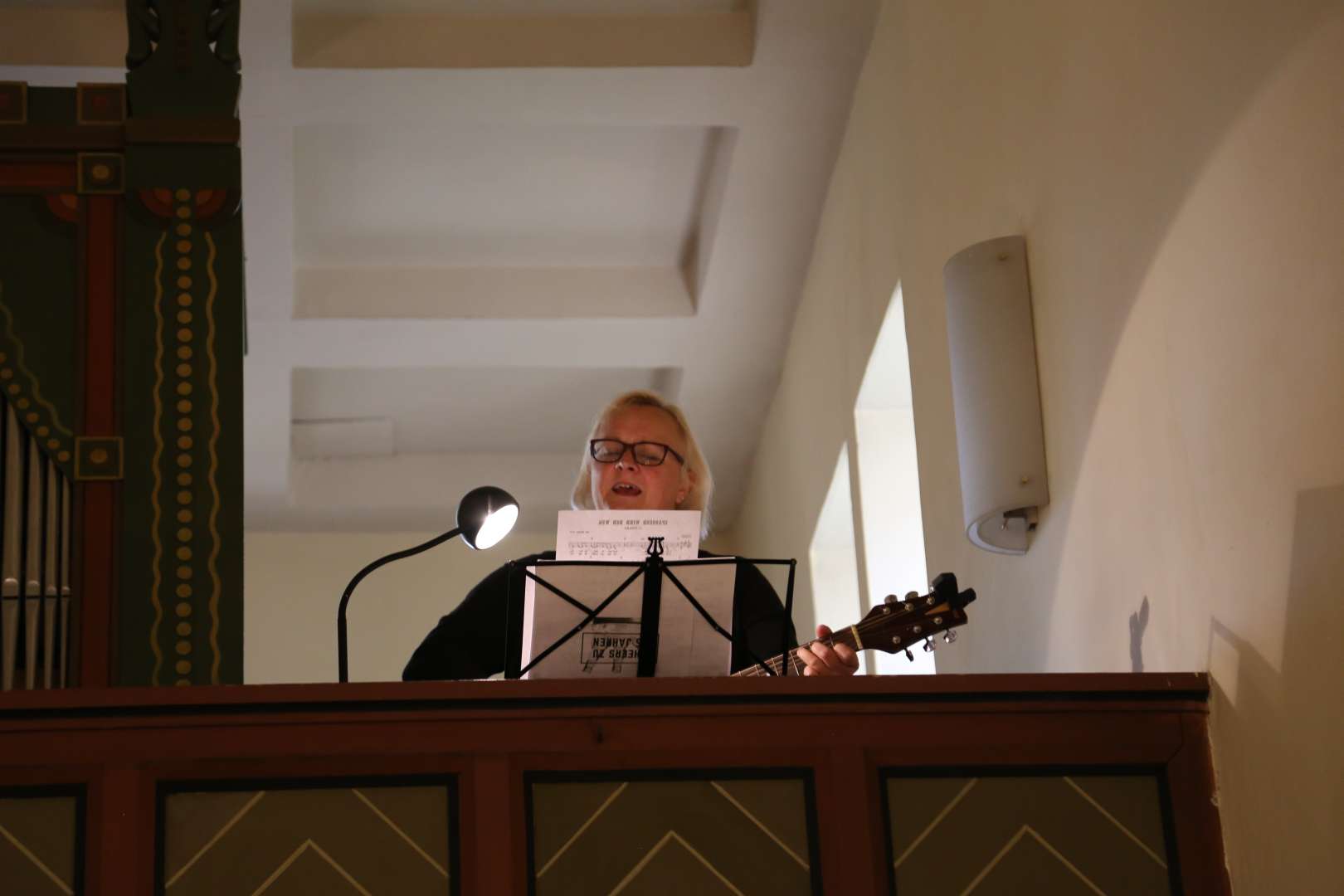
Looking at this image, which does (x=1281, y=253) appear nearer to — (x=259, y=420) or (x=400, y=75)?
(x=400, y=75)

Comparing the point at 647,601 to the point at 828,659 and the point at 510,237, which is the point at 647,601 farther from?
the point at 510,237

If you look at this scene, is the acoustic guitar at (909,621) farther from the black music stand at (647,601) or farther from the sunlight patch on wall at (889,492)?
the sunlight patch on wall at (889,492)

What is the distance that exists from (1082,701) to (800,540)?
5.51 metres

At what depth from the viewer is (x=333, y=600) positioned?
11031 mm

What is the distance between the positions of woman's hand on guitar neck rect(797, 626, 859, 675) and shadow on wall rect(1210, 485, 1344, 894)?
785 mm

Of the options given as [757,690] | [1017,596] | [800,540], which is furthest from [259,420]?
[757,690]

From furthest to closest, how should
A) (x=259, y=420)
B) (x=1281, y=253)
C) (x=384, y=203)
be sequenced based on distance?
(x=259, y=420) → (x=384, y=203) → (x=1281, y=253)

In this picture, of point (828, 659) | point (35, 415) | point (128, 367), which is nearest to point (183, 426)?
point (128, 367)

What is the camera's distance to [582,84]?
6.84 m

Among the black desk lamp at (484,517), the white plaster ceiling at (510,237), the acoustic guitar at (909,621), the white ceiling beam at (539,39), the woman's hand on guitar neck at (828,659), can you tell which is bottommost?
the woman's hand on guitar neck at (828,659)

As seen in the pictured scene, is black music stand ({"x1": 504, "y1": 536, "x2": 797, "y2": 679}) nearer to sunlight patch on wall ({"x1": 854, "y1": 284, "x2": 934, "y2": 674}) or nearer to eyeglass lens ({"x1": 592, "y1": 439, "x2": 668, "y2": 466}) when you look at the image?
eyeglass lens ({"x1": 592, "y1": 439, "x2": 668, "y2": 466})

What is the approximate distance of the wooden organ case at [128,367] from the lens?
4348mm

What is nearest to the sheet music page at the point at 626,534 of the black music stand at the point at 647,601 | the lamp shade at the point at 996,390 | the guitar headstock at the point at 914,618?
the black music stand at the point at 647,601

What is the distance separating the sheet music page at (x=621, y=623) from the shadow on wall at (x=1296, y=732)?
933 mm
